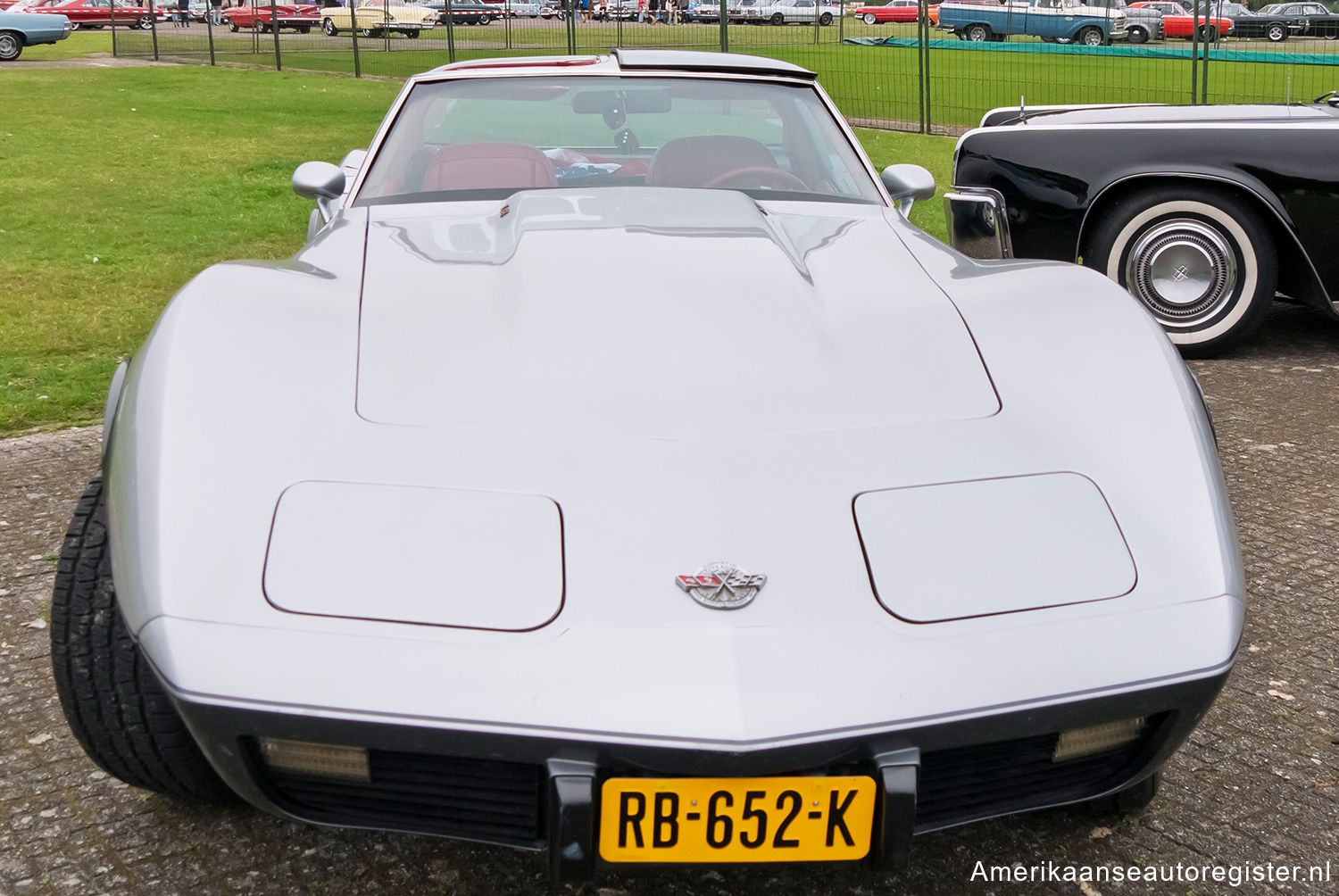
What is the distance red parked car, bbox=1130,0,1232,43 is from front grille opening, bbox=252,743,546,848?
1410cm

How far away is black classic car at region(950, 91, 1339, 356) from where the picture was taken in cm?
488

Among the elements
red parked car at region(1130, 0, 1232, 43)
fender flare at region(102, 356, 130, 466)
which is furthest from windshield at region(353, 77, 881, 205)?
red parked car at region(1130, 0, 1232, 43)

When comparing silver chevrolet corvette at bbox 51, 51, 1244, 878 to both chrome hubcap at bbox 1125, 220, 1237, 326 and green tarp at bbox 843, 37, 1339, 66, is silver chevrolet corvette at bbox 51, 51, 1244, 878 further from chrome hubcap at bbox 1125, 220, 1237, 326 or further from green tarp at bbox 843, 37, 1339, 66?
green tarp at bbox 843, 37, 1339, 66

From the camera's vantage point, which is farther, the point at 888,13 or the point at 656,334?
the point at 888,13

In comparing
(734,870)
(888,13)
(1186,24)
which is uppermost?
(888,13)

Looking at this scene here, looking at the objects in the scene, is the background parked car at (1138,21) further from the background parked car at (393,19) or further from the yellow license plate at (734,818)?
the yellow license plate at (734,818)

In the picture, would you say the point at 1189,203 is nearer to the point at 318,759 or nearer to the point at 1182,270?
the point at 1182,270

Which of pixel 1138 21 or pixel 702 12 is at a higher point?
pixel 702 12

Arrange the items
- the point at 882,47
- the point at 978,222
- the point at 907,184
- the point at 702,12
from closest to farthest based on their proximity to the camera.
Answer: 1. the point at 907,184
2. the point at 978,222
3. the point at 882,47
4. the point at 702,12

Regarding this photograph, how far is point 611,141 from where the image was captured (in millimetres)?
3578

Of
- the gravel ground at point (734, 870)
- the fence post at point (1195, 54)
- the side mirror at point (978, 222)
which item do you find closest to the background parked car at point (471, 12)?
the fence post at point (1195, 54)

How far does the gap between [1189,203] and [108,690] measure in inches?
177

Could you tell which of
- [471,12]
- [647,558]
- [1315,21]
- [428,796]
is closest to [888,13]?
[471,12]

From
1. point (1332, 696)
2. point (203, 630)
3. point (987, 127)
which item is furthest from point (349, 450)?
point (987, 127)
